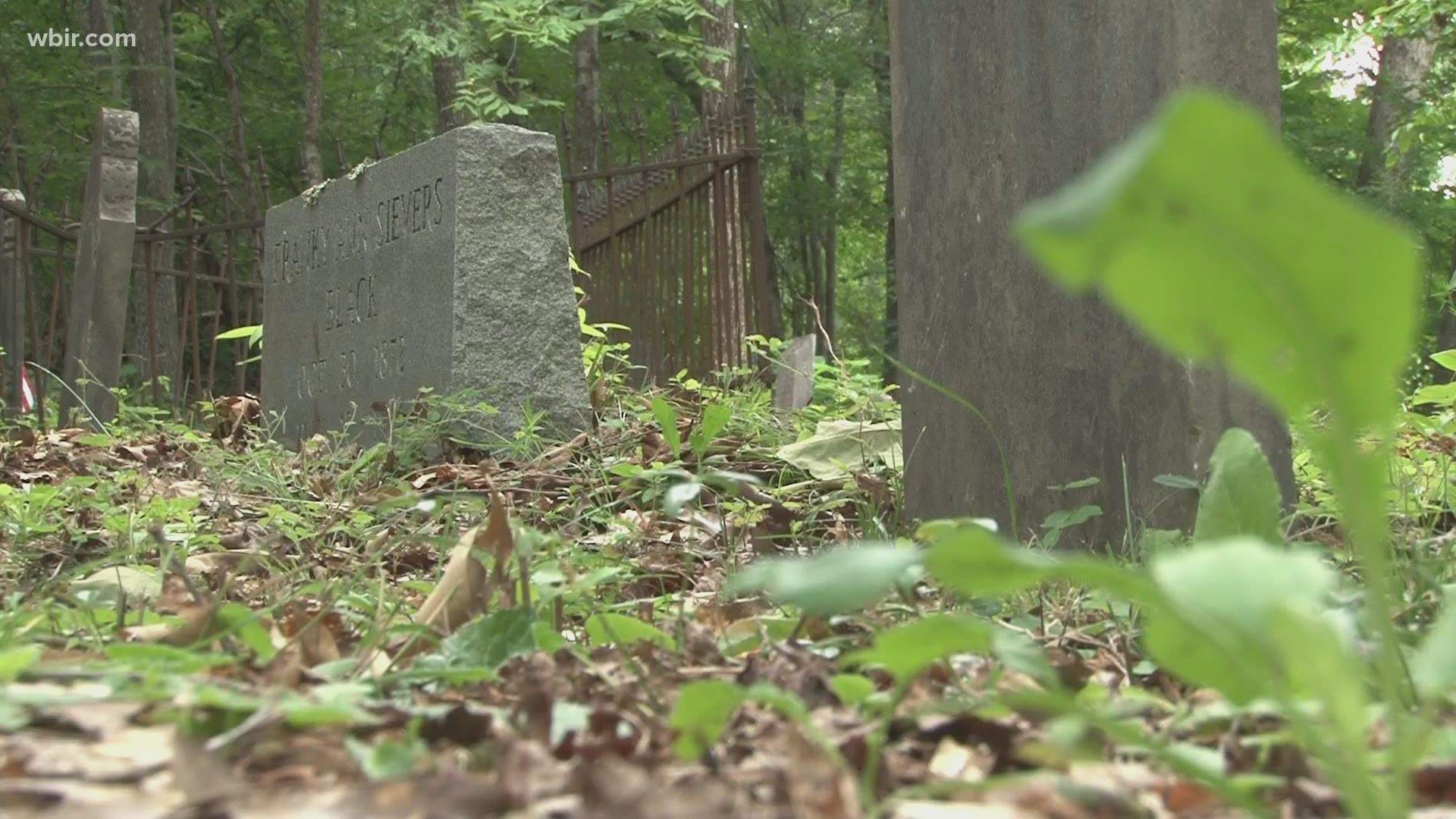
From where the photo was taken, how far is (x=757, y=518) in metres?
2.97

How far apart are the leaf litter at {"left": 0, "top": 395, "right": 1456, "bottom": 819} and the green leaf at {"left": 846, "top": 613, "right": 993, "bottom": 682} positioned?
1.6 inches

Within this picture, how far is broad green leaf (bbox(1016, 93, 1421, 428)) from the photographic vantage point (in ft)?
2.18

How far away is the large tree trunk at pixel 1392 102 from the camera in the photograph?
462 inches

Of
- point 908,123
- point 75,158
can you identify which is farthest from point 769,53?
point 908,123

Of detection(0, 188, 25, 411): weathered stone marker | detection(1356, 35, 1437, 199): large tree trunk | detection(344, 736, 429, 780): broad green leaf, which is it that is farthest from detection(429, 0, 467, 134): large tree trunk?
detection(344, 736, 429, 780): broad green leaf

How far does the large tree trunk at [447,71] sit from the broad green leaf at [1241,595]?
12.4 m

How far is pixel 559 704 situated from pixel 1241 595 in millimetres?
634

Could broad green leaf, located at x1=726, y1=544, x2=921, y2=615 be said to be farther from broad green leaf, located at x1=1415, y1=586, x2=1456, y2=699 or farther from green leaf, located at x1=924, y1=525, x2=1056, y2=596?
broad green leaf, located at x1=1415, y1=586, x2=1456, y2=699

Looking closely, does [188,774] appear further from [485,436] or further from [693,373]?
[693,373]

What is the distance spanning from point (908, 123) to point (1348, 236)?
2344 mm

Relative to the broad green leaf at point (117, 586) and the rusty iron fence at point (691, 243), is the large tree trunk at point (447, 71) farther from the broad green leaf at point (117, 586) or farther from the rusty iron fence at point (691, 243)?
the broad green leaf at point (117, 586)

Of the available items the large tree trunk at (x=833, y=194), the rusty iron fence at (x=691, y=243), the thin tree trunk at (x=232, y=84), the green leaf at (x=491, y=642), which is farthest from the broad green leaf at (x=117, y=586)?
the large tree trunk at (x=833, y=194)

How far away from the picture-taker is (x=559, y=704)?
1212 millimetres

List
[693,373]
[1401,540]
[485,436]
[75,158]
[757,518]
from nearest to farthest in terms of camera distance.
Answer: [1401,540], [757,518], [485,436], [693,373], [75,158]
